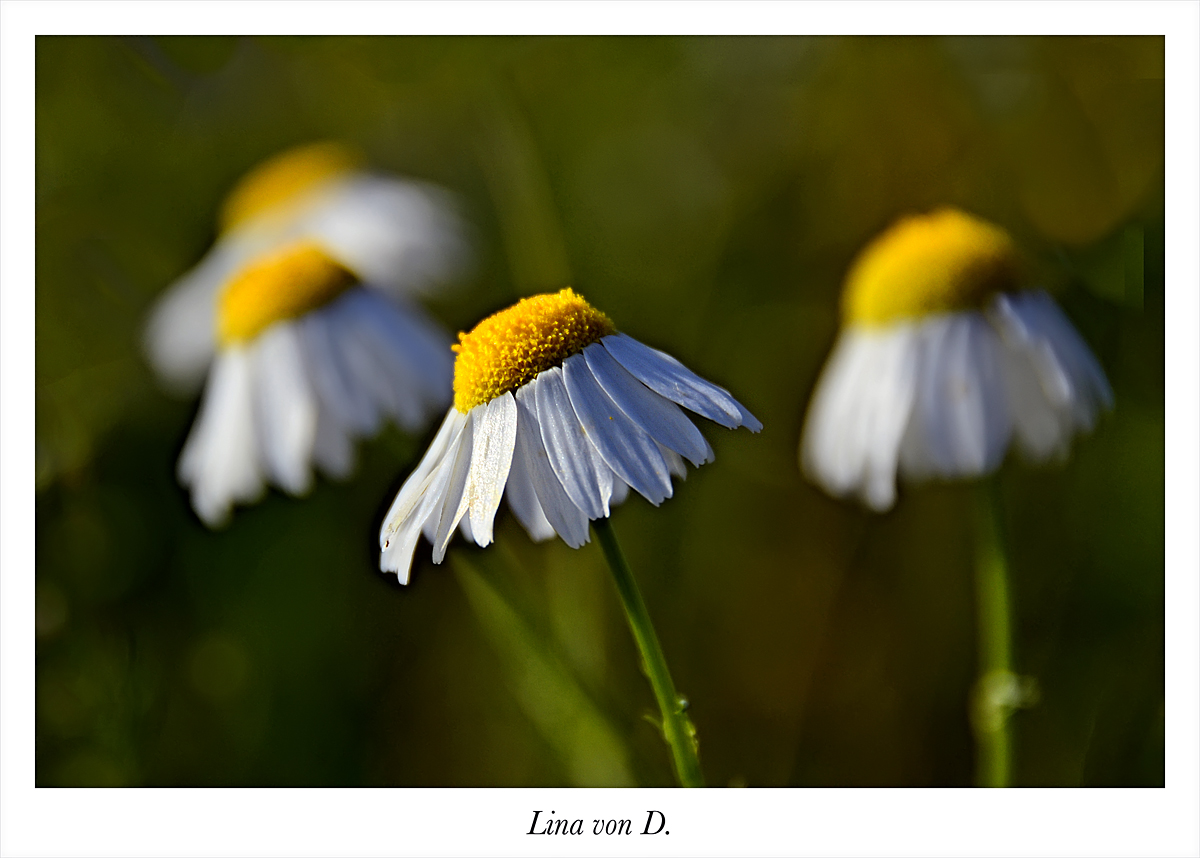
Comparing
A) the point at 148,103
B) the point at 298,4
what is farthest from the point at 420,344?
the point at 148,103

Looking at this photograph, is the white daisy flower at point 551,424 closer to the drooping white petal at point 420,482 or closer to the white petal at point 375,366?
the drooping white petal at point 420,482

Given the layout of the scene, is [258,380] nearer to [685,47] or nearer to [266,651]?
[266,651]

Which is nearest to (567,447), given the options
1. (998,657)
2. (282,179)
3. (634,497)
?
(998,657)

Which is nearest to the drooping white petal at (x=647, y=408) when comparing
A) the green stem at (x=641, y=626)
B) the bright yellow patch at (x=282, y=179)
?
the green stem at (x=641, y=626)

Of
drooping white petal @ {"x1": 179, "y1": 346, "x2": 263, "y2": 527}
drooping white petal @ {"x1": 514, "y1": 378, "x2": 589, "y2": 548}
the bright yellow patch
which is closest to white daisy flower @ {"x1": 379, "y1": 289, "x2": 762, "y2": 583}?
drooping white petal @ {"x1": 514, "y1": 378, "x2": 589, "y2": 548}

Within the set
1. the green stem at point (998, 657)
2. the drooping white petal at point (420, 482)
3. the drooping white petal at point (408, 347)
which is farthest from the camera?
the drooping white petal at point (408, 347)

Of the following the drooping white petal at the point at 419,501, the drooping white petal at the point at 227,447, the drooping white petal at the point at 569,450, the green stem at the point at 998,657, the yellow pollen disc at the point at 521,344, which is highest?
the yellow pollen disc at the point at 521,344

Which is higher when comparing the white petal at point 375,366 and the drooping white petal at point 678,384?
the drooping white petal at point 678,384
